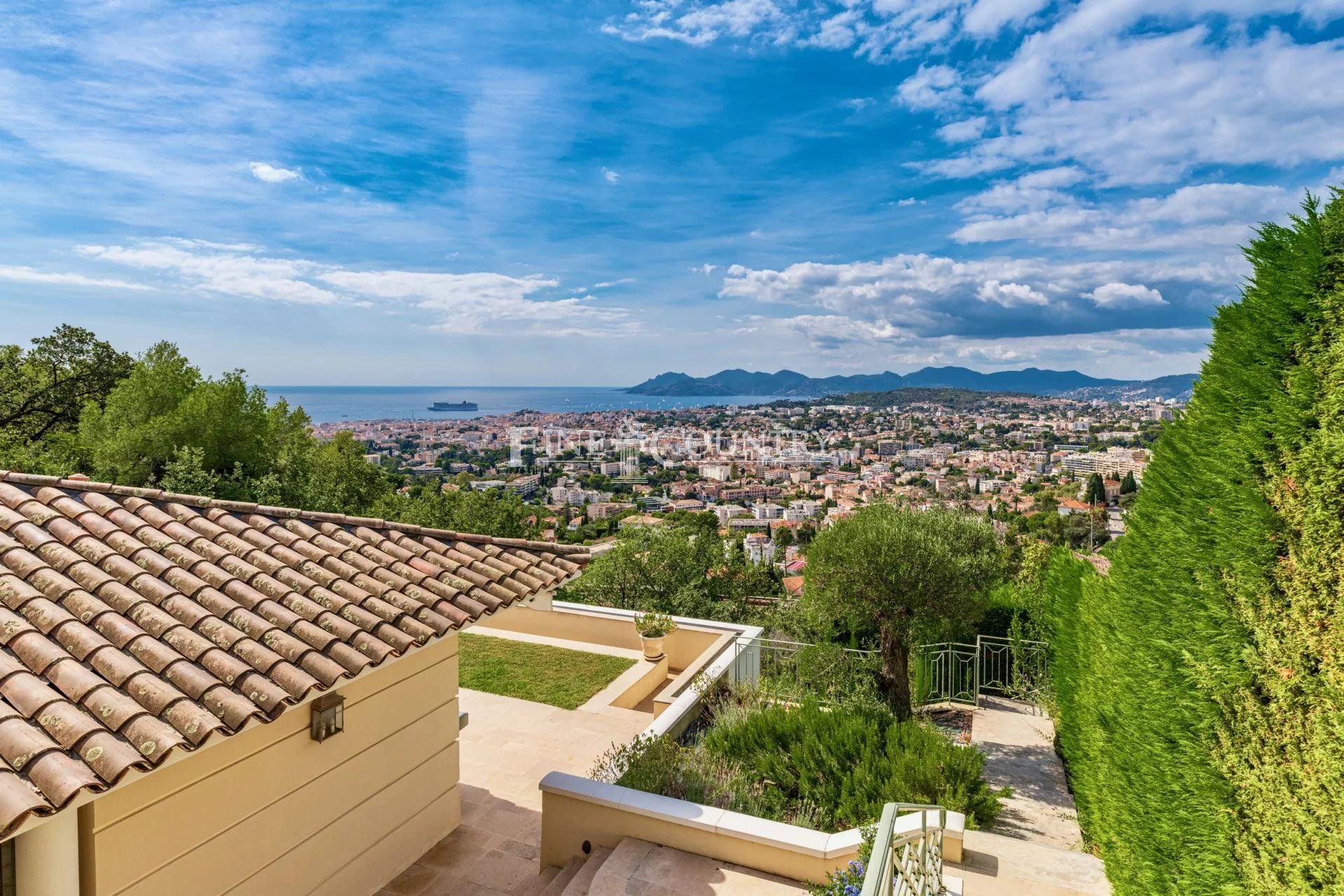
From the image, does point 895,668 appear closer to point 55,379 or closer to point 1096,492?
point 55,379

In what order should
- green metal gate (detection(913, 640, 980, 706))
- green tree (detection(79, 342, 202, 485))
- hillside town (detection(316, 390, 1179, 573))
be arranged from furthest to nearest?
hillside town (detection(316, 390, 1179, 573)), green tree (detection(79, 342, 202, 485)), green metal gate (detection(913, 640, 980, 706))

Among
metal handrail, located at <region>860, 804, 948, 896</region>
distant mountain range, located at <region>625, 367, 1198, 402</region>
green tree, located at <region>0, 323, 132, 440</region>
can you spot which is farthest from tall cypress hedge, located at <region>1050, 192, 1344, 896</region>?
distant mountain range, located at <region>625, 367, 1198, 402</region>

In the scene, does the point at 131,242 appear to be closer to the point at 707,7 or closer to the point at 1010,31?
the point at 707,7

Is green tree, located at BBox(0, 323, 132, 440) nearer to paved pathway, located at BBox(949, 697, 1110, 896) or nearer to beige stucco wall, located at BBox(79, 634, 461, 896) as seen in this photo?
beige stucco wall, located at BBox(79, 634, 461, 896)

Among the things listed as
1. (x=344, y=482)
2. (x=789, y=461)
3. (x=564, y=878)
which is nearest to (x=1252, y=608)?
(x=564, y=878)

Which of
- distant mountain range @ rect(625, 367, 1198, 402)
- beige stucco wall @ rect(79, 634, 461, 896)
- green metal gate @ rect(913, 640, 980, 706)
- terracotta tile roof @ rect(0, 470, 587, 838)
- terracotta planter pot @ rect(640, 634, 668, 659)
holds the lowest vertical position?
green metal gate @ rect(913, 640, 980, 706)
